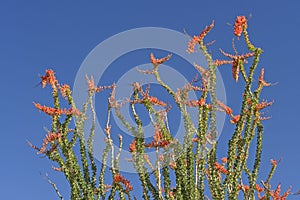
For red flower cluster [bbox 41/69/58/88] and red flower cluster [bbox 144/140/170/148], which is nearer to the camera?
red flower cluster [bbox 144/140/170/148]

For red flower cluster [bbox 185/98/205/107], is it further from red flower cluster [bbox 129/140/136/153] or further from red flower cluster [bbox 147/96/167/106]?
red flower cluster [bbox 129/140/136/153]

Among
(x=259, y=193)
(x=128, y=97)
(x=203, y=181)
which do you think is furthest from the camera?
(x=259, y=193)

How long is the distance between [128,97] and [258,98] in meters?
1.26

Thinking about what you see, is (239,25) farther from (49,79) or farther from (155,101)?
(49,79)

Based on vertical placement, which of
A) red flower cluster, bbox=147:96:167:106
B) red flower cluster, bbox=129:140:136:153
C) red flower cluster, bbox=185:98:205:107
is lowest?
red flower cluster, bbox=129:140:136:153

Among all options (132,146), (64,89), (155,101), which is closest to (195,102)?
(155,101)

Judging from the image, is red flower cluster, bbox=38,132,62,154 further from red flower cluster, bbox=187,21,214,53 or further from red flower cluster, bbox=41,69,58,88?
red flower cluster, bbox=187,21,214,53

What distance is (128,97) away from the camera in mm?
4945

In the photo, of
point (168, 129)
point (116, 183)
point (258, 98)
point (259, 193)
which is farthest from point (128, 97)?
point (259, 193)

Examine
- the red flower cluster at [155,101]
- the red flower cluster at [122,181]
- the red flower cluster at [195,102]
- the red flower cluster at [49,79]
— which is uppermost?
the red flower cluster at [49,79]

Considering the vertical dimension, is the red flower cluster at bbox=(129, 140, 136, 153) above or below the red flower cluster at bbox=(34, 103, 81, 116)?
below

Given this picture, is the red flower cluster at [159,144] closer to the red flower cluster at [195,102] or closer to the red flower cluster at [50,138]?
the red flower cluster at [195,102]

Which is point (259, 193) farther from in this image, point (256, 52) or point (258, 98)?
Answer: point (256, 52)

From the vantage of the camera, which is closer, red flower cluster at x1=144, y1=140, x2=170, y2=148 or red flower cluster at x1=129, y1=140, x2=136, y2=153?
red flower cluster at x1=144, y1=140, x2=170, y2=148
